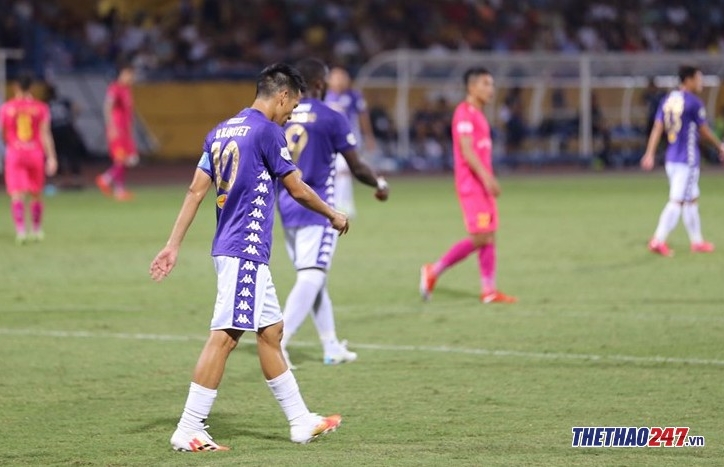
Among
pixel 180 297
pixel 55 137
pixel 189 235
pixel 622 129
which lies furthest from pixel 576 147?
pixel 180 297

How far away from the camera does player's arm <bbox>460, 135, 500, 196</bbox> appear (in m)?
12.5

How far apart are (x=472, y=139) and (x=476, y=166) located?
0.99 ft

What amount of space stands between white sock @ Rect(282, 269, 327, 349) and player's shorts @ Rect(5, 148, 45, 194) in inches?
399

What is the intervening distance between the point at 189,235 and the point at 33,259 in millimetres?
3390

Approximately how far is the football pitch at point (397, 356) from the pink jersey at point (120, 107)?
19.2ft

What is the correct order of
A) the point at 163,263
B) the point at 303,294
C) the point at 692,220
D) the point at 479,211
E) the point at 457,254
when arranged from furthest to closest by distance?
the point at 692,220 < the point at 457,254 < the point at 479,211 < the point at 303,294 < the point at 163,263

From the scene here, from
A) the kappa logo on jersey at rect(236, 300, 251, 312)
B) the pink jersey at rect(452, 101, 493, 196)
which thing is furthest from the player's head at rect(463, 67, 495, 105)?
the kappa logo on jersey at rect(236, 300, 251, 312)

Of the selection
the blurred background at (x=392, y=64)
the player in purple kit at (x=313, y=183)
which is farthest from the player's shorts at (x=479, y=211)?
the blurred background at (x=392, y=64)

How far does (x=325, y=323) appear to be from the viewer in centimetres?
1023

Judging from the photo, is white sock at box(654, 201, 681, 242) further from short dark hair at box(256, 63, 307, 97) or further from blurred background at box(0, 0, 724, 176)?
blurred background at box(0, 0, 724, 176)

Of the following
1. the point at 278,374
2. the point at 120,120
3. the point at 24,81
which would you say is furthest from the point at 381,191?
the point at 120,120

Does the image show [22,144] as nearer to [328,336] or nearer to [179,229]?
[328,336]

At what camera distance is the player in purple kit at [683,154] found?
16938mm

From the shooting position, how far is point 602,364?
9836mm
